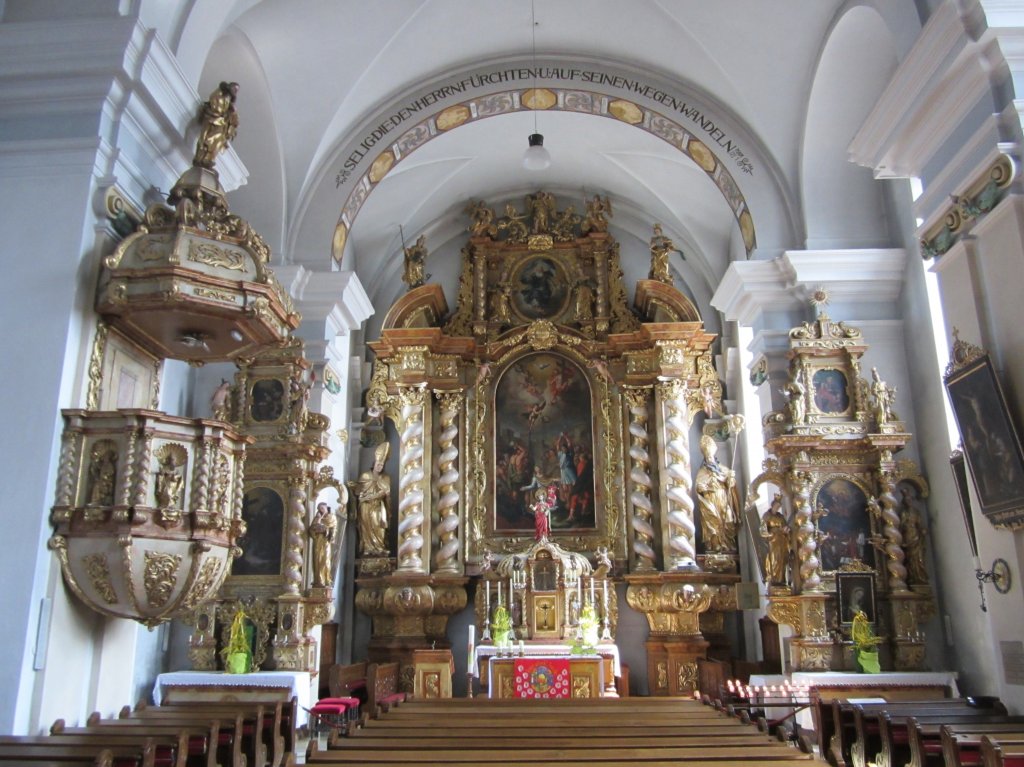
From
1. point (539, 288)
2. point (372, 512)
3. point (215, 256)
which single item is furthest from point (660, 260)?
point (215, 256)

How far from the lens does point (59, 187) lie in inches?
216

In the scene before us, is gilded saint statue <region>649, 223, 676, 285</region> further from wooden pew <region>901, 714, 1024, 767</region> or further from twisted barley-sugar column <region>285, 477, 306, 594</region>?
wooden pew <region>901, 714, 1024, 767</region>

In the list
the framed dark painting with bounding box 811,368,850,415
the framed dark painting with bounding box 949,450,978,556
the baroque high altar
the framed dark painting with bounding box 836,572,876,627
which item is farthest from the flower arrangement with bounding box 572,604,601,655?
the framed dark painting with bounding box 949,450,978,556

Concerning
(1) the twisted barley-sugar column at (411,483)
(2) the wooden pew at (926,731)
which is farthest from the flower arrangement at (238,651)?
(2) the wooden pew at (926,731)

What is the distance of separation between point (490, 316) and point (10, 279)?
798 centimetres

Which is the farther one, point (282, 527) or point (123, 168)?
point (282, 527)

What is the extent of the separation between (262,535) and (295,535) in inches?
14.7

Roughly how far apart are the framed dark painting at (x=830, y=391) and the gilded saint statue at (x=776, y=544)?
38.3 inches

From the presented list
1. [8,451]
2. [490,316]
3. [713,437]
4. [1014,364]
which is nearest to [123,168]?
[8,451]

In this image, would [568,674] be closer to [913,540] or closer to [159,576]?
[913,540]

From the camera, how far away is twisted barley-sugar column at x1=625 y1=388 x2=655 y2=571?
11.6 m

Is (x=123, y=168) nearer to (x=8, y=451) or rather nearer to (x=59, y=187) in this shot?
(x=59, y=187)

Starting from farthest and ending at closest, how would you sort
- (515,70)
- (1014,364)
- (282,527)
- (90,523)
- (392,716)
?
(515,70) < (282,527) < (392,716) < (1014,364) < (90,523)

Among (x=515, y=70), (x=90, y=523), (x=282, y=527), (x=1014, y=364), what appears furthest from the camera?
(x=515, y=70)
